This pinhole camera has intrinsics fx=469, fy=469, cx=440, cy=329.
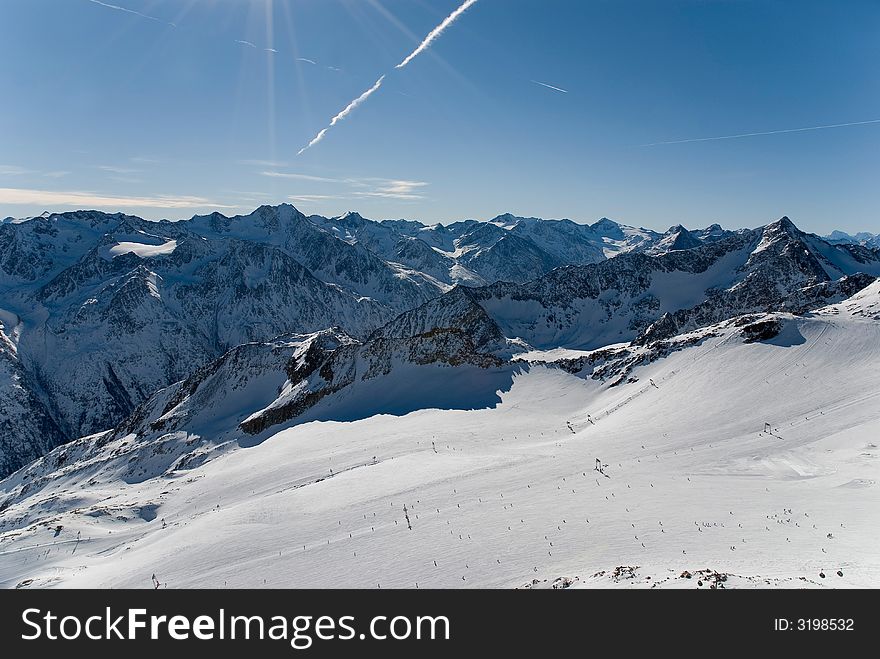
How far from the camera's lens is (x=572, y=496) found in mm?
23938

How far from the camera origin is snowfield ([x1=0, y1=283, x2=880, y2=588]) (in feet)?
54.5

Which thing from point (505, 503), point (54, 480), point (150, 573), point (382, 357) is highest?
point (382, 357)

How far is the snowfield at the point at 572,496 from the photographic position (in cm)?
1662

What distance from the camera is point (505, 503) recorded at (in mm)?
24062
